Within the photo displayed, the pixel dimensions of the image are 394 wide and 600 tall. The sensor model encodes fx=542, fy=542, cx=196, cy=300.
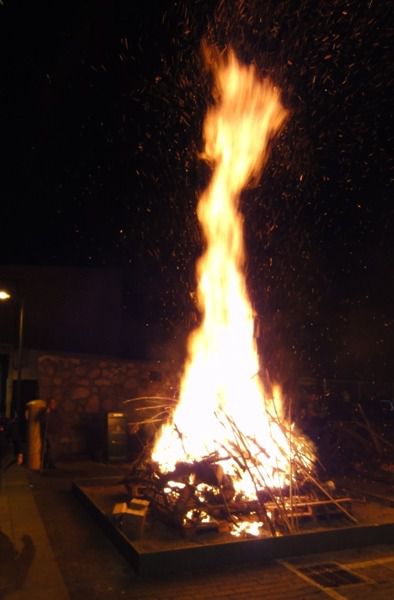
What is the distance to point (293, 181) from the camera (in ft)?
39.9

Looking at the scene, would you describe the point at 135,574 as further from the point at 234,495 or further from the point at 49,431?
the point at 49,431

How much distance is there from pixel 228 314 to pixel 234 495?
3.31 metres

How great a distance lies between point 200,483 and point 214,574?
5.45ft

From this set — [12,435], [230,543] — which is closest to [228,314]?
[230,543]

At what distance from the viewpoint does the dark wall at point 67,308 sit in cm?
1530

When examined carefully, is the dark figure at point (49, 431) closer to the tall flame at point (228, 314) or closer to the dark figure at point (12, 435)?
the dark figure at point (12, 435)

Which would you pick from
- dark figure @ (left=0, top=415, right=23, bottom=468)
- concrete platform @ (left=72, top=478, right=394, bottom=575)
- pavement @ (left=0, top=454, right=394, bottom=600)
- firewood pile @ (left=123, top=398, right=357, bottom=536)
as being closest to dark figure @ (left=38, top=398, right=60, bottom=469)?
dark figure @ (left=0, top=415, right=23, bottom=468)

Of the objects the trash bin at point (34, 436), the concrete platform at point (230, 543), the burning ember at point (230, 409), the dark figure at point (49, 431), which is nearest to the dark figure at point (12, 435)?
the trash bin at point (34, 436)

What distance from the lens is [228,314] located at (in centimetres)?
938

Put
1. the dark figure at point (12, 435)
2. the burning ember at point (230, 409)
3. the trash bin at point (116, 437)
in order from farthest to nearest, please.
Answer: the trash bin at point (116, 437) < the dark figure at point (12, 435) < the burning ember at point (230, 409)

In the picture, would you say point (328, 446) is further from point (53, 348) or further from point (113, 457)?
point (53, 348)

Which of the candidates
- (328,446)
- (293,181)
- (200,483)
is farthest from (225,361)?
(293,181)

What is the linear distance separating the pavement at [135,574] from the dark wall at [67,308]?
28.1ft

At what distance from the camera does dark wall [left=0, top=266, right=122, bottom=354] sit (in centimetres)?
1530
